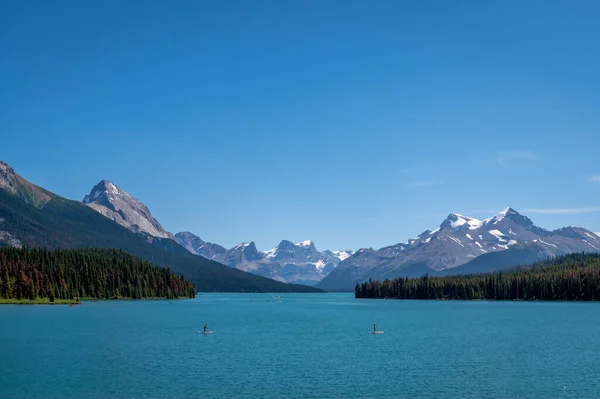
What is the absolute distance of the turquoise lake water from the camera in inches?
2464

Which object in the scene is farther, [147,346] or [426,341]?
[426,341]

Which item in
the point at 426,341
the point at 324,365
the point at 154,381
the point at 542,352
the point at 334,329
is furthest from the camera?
the point at 334,329

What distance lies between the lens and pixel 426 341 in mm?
109062

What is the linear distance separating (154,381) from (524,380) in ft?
127

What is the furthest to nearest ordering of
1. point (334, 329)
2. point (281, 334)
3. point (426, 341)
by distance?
point (334, 329) → point (281, 334) → point (426, 341)

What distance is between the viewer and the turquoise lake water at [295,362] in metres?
62.6

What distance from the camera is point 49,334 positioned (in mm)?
113250

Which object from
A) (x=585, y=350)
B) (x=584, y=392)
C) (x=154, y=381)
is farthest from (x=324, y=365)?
(x=585, y=350)

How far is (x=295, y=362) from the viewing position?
82.9m

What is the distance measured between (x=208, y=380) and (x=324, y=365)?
17248mm

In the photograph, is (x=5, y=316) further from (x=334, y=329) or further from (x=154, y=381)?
(x=154, y=381)

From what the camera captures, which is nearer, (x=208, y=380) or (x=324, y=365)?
(x=208, y=380)

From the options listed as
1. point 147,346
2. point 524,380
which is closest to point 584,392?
point 524,380

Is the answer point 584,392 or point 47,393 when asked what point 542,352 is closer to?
point 584,392
